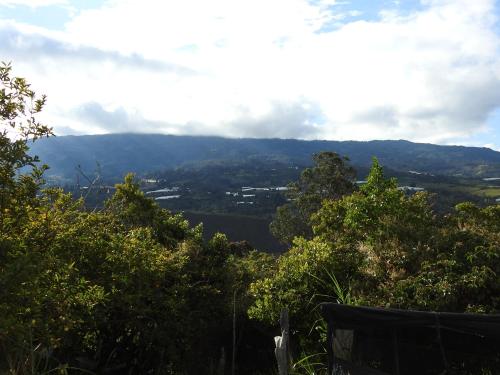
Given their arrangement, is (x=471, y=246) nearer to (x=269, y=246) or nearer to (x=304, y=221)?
(x=304, y=221)

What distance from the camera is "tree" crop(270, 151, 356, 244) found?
40.9m

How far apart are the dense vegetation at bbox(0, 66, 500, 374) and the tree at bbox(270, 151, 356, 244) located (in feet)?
91.9

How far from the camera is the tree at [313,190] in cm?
4088

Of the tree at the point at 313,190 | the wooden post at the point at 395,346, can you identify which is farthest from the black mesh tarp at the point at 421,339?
the tree at the point at 313,190

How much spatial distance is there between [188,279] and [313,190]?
3275cm

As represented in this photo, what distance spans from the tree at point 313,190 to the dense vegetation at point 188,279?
2801cm

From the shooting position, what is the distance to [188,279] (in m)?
10.8

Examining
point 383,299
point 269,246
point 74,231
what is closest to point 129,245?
point 74,231

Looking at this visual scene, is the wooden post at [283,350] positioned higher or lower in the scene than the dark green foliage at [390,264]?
lower

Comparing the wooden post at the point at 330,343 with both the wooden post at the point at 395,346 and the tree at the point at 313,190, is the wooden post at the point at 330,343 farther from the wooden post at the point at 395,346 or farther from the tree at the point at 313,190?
the tree at the point at 313,190

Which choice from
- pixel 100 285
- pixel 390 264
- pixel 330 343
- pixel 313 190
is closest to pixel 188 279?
pixel 100 285

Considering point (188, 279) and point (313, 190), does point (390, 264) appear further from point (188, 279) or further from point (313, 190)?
point (313, 190)

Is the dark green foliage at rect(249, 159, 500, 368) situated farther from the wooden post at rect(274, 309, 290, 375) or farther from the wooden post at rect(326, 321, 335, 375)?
the wooden post at rect(326, 321, 335, 375)

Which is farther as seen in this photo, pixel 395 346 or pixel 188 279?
pixel 188 279
